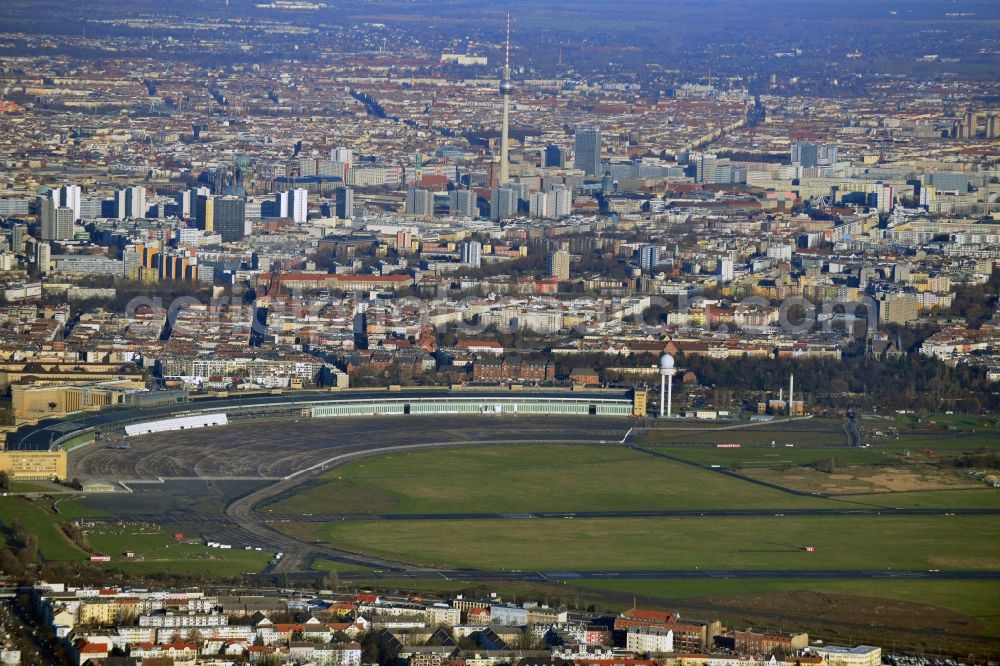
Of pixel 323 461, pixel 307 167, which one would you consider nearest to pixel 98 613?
pixel 323 461

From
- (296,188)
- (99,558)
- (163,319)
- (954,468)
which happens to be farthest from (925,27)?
(99,558)

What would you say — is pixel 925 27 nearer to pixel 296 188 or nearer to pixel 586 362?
Result: pixel 296 188

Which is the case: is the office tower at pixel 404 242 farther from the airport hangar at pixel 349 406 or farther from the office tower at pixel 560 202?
the airport hangar at pixel 349 406

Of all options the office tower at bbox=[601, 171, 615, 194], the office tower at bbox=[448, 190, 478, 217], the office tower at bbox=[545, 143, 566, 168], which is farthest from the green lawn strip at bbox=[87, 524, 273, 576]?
the office tower at bbox=[545, 143, 566, 168]

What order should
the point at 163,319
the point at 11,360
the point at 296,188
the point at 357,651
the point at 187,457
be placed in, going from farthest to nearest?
the point at 296,188 → the point at 163,319 → the point at 11,360 → the point at 187,457 → the point at 357,651

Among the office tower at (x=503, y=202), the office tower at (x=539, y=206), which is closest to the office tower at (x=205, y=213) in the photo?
the office tower at (x=503, y=202)

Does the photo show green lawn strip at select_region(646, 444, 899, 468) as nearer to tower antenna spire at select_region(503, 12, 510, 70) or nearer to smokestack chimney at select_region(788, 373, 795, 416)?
smokestack chimney at select_region(788, 373, 795, 416)

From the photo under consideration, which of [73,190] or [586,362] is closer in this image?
[586,362]
